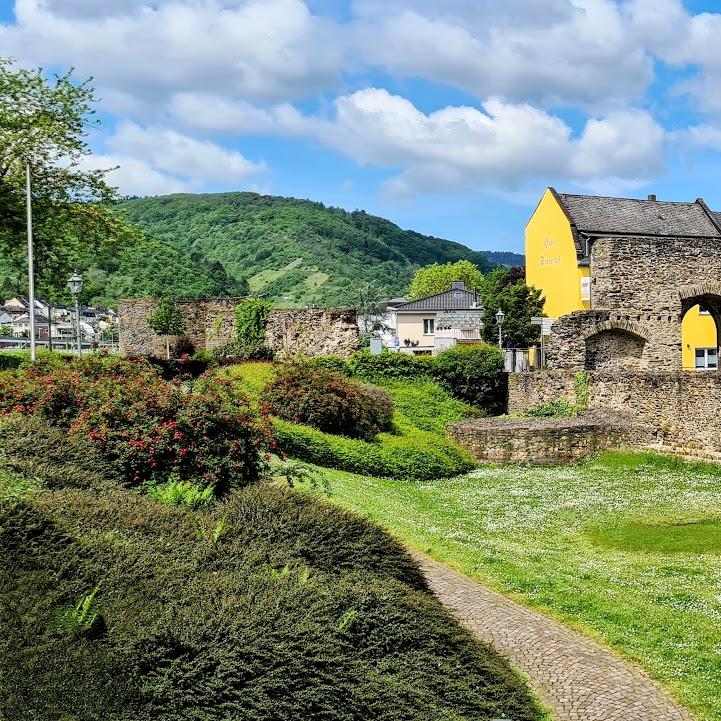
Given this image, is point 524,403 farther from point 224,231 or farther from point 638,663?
point 224,231

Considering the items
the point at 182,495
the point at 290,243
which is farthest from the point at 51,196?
the point at 290,243

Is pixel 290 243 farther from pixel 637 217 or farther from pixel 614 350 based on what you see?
pixel 614 350

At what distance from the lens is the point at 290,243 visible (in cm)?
10531

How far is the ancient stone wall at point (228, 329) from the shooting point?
26938 millimetres

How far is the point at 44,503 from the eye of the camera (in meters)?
5.89

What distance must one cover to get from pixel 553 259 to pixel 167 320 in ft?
57.2

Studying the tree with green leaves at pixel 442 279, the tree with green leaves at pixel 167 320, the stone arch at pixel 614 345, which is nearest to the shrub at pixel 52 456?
the stone arch at pixel 614 345

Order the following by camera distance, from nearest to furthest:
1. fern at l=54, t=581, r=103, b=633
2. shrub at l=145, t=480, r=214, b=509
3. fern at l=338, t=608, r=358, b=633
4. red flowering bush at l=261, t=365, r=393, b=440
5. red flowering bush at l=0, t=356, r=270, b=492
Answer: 1. fern at l=54, t=581, r=103, b=633
2. fern at l=338, t=608, r=358, b=633
3. shrub at l=145, t=480, r=214, b=509
4. red flowering bush at l=0, t=356, r=270, b=492
5. red flowering bush at l=261, t=365, r=393, b=440

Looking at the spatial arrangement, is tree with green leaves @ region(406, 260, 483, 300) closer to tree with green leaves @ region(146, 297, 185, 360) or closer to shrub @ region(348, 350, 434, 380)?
tree with green leaves @ region(146, 297, 185, 360)

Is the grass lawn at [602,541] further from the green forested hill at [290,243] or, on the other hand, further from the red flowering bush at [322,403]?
the green forested hill at [290,243]

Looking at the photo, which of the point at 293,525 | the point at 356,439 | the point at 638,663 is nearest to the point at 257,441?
the point at 293,525

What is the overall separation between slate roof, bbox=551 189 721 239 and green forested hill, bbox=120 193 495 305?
47.1m

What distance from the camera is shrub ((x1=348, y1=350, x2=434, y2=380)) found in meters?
25.5

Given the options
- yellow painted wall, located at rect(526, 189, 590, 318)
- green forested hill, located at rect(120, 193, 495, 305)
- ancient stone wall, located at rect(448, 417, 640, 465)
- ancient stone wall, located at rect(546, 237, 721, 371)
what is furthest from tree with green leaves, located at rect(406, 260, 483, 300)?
ancient stone wall, located at rect(448, 417, 640, 465)
